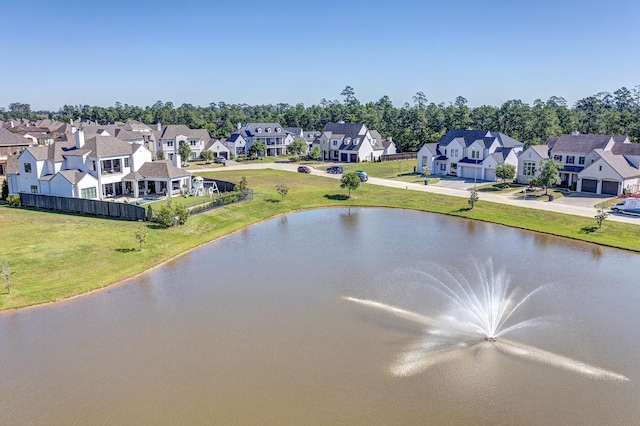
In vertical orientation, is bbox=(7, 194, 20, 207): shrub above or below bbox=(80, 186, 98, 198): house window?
below

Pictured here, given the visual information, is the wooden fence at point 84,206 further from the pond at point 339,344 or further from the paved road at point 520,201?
the paved road at point 520,201

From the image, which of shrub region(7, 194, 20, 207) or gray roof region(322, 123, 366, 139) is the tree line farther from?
shrub region(7, 194, 20, 207)

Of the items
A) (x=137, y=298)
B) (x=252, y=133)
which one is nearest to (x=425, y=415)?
(x=137, y=298)

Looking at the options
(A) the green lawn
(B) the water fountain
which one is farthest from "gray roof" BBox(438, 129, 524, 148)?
(B) the water fountain

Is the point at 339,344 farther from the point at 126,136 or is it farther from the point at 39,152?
the point at 126,136

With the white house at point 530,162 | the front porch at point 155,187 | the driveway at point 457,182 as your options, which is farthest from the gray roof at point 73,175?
the white house at point 530,162

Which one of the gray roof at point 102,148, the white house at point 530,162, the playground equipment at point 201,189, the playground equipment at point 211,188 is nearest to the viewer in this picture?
the gray roof at point 102,148
